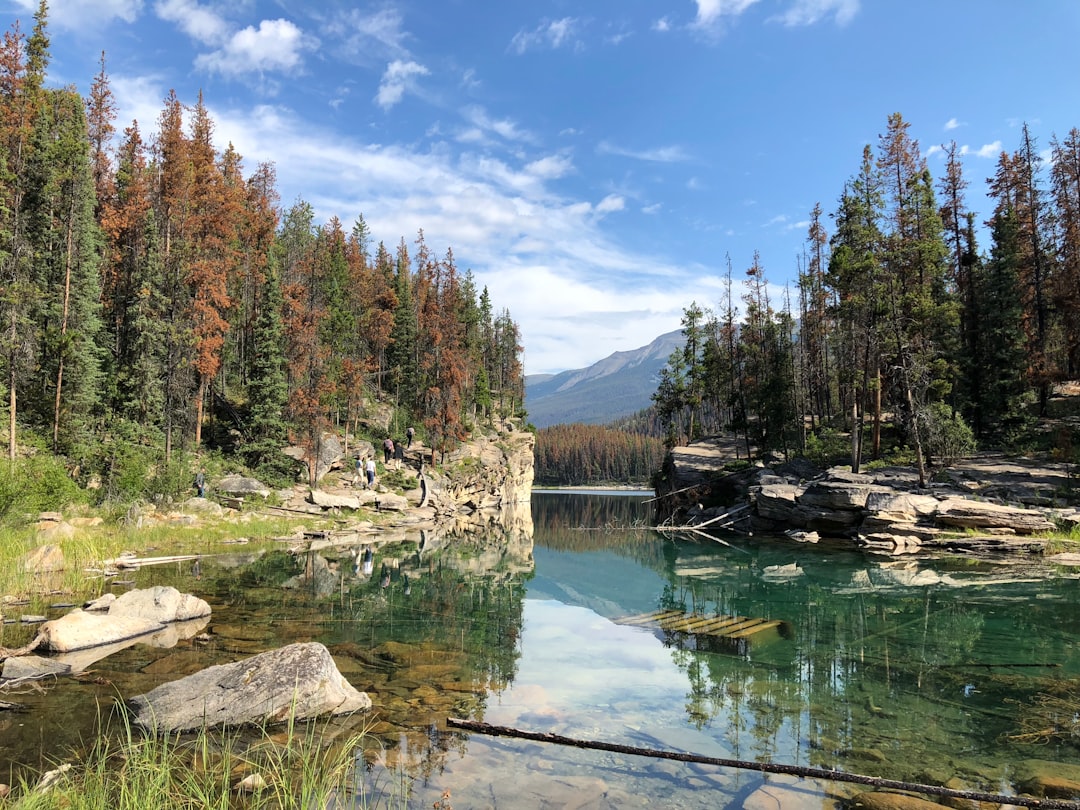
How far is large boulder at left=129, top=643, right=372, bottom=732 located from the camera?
7.63 meters

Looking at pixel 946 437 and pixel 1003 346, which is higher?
pixel 1003 346

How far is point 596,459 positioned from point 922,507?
13582 cm

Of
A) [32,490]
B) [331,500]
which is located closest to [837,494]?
[331,500]

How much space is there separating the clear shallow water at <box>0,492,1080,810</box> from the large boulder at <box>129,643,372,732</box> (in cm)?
69

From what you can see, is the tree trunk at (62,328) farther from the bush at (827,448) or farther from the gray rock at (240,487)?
the bush at (827,448)

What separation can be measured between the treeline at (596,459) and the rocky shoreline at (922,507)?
120 m

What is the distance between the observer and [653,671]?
12.0 metres

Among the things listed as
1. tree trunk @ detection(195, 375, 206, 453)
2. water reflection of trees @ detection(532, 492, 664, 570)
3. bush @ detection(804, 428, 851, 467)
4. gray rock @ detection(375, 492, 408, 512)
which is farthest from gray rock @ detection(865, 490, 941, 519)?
tree trunk @ detection(195, 375, 206, 453)

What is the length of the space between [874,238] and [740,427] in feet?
65.7

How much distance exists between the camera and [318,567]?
22828 millimetres

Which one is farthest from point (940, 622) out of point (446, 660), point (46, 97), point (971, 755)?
point (46, 97)

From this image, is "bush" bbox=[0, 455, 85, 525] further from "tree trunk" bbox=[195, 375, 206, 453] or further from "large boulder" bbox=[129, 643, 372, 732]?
"large boulder" bbox=[129, 643, 372, 732]

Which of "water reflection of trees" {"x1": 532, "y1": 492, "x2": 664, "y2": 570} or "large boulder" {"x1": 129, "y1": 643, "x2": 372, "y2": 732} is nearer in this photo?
"large boulder" {"x1": 129, "y1": 643, "x2": 372, "y2": 732}

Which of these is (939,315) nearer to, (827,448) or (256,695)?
(827,448)
